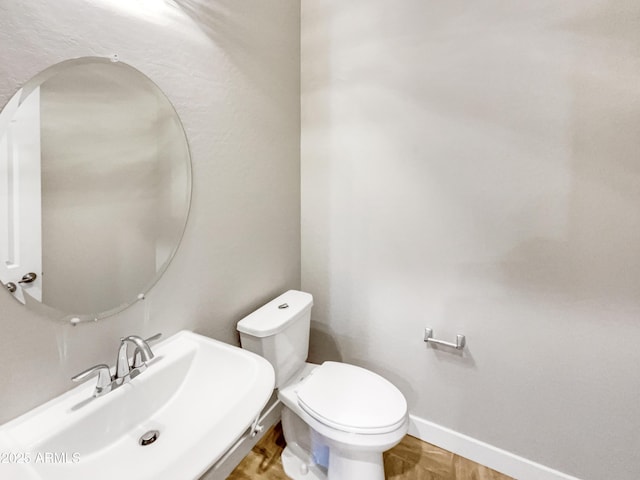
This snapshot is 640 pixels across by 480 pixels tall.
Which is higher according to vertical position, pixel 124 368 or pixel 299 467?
pixel 124 368

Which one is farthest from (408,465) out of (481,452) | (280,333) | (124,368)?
(124,368)

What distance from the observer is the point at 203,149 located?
1.26 metres

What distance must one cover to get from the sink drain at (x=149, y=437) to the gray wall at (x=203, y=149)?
26 cm

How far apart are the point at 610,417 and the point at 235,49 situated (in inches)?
86.1

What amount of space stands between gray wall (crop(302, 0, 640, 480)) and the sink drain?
1.12 m

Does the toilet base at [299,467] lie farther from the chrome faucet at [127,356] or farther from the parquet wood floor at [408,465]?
the chrome faucet at [127,356]

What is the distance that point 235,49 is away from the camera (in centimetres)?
137

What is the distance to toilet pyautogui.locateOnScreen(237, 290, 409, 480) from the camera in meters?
1.20

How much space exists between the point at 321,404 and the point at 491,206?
1120mm

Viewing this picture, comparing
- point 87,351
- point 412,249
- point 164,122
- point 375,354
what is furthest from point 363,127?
point 87,351

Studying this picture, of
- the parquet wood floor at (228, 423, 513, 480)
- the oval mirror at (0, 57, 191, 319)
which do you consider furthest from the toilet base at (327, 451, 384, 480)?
the oval mirror at (0, 57, 191, 319)

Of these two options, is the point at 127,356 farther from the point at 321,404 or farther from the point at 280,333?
the point at 321,404

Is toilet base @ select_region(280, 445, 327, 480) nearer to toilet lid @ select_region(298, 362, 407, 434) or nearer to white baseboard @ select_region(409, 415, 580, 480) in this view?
toilet lid @ select_region(298, 362, 407, 434)

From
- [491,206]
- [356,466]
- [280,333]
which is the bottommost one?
[356,466]
